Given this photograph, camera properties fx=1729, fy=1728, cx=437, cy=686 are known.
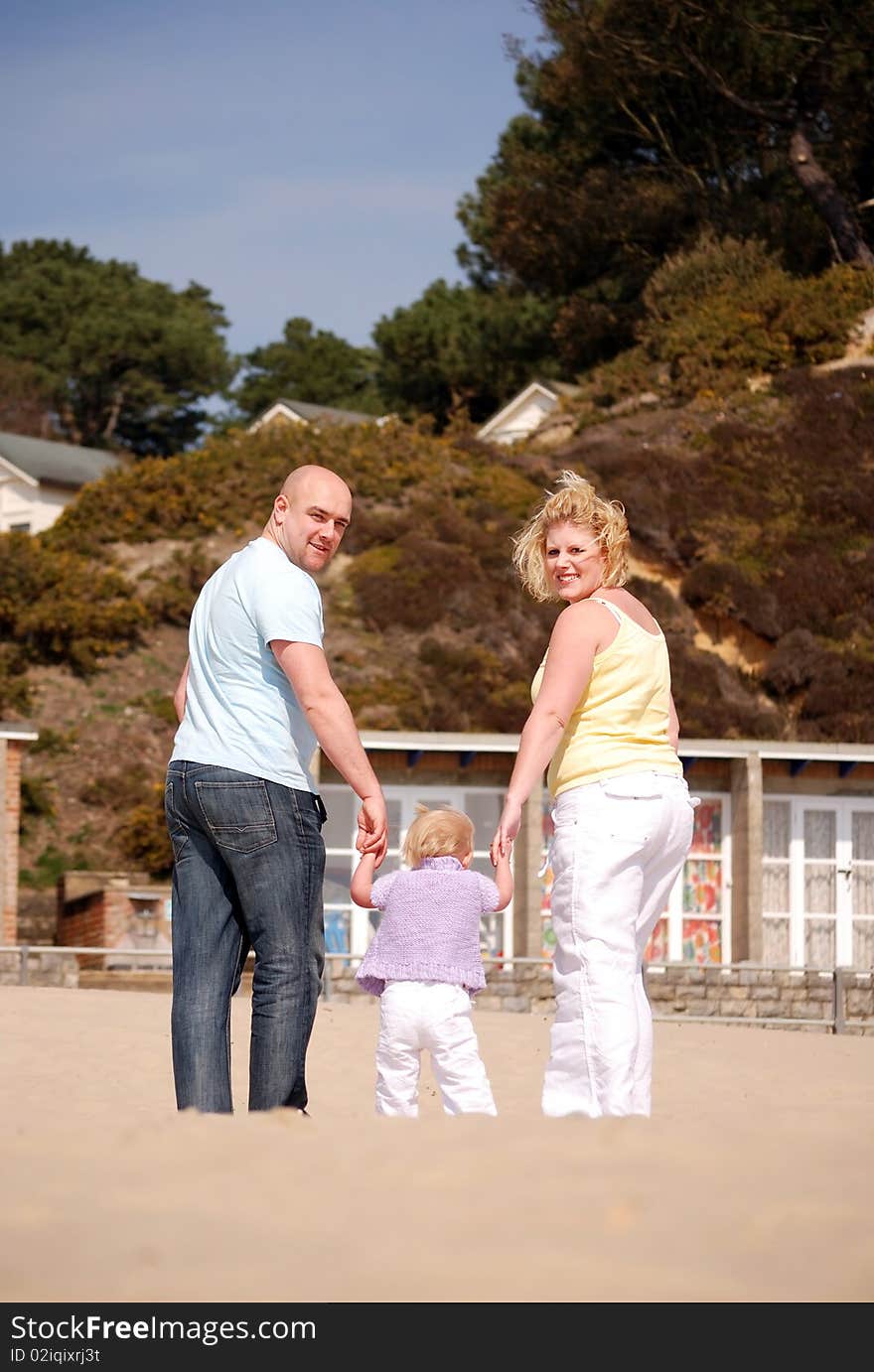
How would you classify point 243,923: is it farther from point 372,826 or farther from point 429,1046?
point 429,1046

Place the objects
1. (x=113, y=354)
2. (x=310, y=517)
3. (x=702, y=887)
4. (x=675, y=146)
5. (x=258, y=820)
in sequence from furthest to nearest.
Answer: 1. (x=113, y=354)
2. (x=675, y=146)
3. (x=702, y=887)
4. (x=310, y=517)
5. (x=258, y=820)

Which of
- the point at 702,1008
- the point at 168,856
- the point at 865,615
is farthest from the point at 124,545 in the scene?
the point at 702,1008

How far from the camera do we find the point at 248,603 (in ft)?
15.9

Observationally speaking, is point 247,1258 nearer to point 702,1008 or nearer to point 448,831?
point 448,831

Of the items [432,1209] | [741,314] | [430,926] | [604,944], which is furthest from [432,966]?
[741,314]

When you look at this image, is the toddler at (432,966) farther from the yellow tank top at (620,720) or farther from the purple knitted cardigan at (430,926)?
the yellow tank top at (620,720)

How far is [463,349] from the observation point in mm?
50250

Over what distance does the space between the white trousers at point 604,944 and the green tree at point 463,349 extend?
43112mm

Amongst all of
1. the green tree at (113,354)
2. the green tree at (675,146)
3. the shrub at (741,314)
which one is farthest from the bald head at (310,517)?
the green tree at (113,354)

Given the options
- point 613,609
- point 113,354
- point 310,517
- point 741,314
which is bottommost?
point 613,609

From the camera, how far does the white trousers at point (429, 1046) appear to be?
5723mm

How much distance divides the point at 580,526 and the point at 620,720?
637 mm

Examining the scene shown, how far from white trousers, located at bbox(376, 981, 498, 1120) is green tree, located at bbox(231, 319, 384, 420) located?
2522 inches
